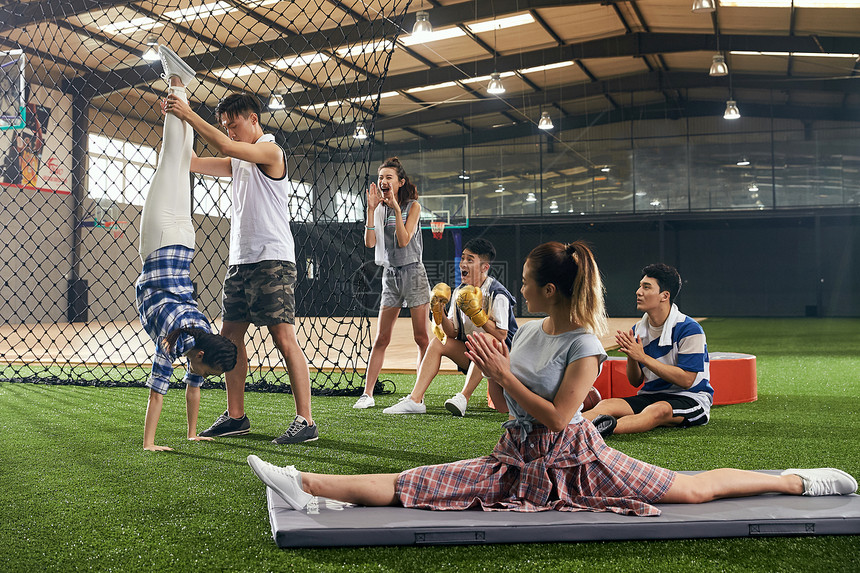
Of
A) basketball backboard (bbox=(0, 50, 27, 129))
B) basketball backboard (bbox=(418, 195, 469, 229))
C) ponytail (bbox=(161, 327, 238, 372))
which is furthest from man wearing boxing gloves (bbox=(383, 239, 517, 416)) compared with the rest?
basketball backboard (bbox=(418, 195, 469, 229))

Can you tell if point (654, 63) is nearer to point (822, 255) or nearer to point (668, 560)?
point (822, 255)

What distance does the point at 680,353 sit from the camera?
309 centimetres

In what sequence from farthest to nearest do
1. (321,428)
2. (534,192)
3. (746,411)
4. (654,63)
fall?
(534,192)
(654,63)
(746,411)
(321,428)

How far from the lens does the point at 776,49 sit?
1117 centimetres

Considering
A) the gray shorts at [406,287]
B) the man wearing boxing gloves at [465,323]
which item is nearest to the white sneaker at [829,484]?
the man wearing boxing gloves at [465,323]

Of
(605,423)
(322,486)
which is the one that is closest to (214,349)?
(322,486)

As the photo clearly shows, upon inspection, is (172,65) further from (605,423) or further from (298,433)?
(605,423)

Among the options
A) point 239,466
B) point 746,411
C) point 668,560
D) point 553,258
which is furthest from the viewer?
point 746,411

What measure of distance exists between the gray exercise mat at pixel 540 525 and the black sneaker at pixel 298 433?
1071mm

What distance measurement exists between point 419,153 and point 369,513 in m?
→ 15.5

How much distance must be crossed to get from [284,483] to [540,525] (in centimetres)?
65

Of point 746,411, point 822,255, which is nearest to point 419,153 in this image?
point 822,255

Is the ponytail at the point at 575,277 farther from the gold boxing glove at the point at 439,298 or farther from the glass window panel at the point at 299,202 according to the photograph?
the glass window panel at the point at 299,202

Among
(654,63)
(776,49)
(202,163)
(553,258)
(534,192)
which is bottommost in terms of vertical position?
(553,258)
